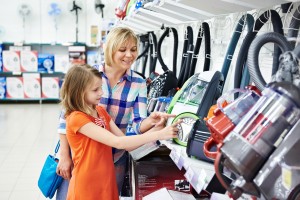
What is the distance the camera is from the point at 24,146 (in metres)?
5.54

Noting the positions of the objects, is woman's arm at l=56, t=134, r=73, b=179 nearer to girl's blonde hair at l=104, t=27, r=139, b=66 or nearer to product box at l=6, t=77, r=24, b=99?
girl's blonde hair at l=104, t=27, r=139, b=66

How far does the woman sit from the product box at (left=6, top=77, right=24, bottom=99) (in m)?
7.74

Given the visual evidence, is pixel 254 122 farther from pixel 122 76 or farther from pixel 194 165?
pixel 122 76

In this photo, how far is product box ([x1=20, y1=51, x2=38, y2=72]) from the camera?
9547 millimetres

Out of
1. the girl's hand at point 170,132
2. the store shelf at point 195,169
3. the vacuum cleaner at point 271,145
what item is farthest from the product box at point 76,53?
the vacuum cleaner at point 271,145

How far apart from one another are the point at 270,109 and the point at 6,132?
20.0ft

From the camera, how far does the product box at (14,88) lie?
9.51 metres

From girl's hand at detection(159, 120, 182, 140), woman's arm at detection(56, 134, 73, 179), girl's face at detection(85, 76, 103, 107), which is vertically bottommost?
woman's arm at detection(56, 134, 73, 179)

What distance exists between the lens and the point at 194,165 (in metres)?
1.32

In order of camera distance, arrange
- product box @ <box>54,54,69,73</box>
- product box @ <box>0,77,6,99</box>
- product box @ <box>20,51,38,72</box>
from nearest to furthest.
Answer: product box @ <box>0,77,6,99</box>, product box @ <box>20,51,38,72</box>, product box @ <box>54,54,69,73</box>

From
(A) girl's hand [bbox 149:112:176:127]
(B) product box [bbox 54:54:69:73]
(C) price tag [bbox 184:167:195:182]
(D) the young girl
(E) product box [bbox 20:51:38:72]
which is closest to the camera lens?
(C) price tag [bbox 184:167:195:182]

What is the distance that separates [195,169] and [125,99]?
3.52 ft

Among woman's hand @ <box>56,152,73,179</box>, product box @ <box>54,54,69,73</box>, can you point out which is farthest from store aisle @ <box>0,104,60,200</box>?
woman's hand @ <box>56,152,73,179</box>

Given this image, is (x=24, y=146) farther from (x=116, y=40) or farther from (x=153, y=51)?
(x=116, y=40)
